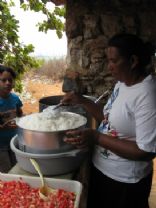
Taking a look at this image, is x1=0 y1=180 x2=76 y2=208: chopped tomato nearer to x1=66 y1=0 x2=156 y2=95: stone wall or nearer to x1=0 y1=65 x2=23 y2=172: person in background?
x1=0 y1=65 x2=23 y2=172: person in background

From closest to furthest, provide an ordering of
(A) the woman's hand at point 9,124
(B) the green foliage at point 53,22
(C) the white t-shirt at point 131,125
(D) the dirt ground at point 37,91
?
(C) the white t-shirt at point 131,125 < (A) the woman's hand at point 9,124 < (B) the green foliage at point 53,22 < (D) the dirt ground at point 37,91

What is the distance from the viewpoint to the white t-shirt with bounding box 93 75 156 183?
150cm

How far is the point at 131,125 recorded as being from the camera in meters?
1.62

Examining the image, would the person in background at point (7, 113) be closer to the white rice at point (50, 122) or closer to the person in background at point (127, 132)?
the white rice at point (50, 122)

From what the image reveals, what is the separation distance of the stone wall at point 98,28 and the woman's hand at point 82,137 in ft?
4.72

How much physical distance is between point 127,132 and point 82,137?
239 mm

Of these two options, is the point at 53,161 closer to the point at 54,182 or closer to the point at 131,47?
the point at 54,182

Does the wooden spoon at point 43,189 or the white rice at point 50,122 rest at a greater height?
the white rice at point 50,122

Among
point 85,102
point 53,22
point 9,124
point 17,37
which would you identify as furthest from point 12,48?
point 85,102

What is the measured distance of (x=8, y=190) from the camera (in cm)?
164

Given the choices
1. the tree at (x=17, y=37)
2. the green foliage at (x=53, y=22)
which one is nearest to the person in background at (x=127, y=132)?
the tree at (x=17, y=37)

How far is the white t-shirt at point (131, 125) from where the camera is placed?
59.0 inches

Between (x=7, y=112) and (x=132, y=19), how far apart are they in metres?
1.40

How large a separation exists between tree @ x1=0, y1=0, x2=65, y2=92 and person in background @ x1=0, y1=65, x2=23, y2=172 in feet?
8.23
